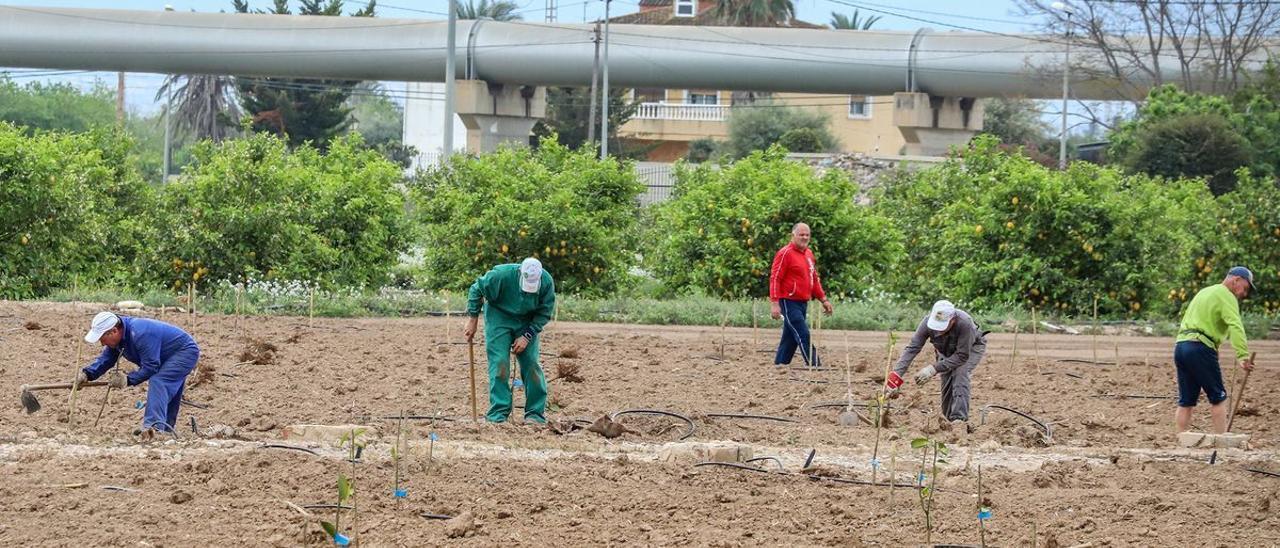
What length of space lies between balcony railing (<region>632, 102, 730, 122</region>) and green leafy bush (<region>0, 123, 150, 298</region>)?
40263 mm

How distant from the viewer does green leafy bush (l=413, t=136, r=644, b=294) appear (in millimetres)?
21531

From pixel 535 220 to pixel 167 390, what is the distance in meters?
11.4

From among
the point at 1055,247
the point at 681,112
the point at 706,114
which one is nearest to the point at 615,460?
the point at 1055,247

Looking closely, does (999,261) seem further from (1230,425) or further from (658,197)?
(658,197)

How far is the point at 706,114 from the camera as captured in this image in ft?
210

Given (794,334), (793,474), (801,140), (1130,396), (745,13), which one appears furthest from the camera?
(745,13)

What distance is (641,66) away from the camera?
3894cm

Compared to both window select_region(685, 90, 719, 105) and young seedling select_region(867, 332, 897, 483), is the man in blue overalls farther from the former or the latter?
window select_region(685, 90, 719, 105)

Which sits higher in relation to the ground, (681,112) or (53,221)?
(681,112)

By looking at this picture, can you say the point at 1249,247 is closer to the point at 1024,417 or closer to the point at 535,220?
the point at 535,220

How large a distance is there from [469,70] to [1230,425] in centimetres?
2768

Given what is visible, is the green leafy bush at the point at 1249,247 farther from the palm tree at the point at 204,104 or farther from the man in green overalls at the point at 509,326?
the palm tree at the point at 204,104

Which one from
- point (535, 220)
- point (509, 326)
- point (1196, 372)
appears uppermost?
point (535, 220)

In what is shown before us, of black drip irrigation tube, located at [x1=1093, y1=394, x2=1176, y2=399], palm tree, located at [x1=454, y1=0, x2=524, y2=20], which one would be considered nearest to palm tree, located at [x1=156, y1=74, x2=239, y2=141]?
palm tree, located at [x1=454, y1=0, x2=524, y2=20]
